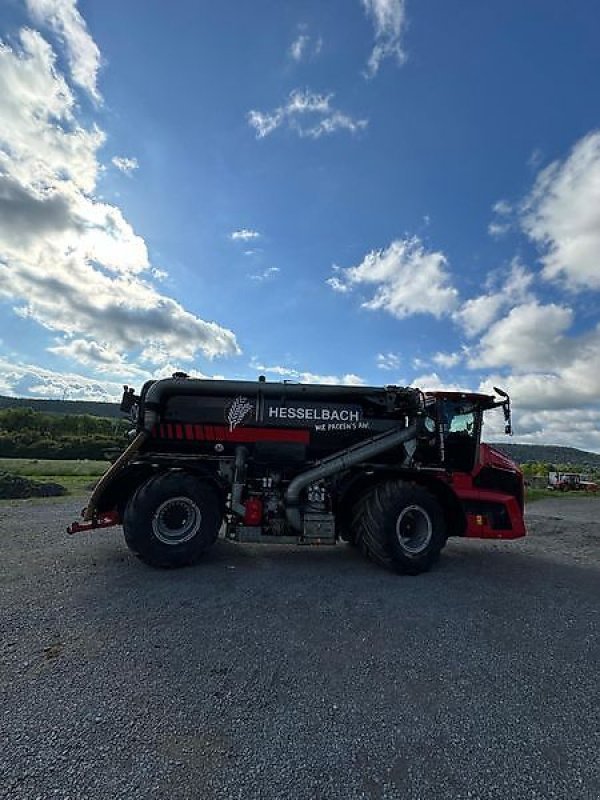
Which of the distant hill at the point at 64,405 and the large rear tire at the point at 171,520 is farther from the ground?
the distant hill at the point at 64,405

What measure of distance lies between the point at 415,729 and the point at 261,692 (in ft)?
3.62

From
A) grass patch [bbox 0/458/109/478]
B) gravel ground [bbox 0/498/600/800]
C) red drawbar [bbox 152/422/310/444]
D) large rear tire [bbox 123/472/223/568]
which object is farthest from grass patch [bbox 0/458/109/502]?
gravel ground [bbox 0/498/600/800]

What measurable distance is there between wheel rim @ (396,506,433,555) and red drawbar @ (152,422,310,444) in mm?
2033

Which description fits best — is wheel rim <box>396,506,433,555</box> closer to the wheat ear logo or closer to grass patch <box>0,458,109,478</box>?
the wheat ear logo

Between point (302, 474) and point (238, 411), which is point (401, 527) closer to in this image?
point (302, 474)

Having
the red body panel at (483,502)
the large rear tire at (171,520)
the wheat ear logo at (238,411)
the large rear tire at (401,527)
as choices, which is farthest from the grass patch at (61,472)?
the red body panel at (483,502)

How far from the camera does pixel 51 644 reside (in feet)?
12.8

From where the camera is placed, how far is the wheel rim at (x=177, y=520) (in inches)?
248

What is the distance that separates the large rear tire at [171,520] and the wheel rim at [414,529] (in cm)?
267

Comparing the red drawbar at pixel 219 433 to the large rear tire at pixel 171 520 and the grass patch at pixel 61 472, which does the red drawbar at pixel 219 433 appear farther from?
the grass patch at pixel 61 472

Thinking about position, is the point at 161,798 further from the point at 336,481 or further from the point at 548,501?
the point at 548,501

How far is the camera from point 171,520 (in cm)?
640

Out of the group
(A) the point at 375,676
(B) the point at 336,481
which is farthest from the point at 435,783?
(B) the point at 336,481

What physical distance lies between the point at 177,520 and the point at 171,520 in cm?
8
